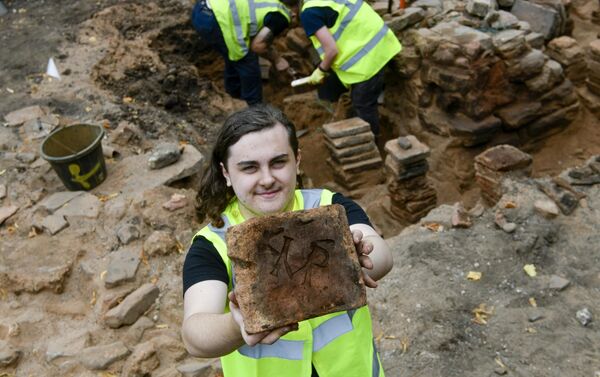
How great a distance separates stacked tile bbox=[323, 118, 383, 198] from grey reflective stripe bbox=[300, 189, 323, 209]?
3.50 metres

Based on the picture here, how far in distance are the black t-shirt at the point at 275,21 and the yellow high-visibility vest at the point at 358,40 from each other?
1.31 ft

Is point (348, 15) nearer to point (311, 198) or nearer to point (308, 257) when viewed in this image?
point (311, 198)

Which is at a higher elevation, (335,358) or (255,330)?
(255,330)

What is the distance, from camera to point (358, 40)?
5.34m

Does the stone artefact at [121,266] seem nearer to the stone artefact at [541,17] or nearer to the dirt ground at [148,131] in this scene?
the dirt ground at [148,131]

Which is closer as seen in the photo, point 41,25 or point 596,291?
point 596,291

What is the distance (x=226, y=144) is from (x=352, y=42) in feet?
12.6

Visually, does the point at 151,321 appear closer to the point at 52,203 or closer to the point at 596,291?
the point at 52,203

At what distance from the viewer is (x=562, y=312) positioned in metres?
3.43

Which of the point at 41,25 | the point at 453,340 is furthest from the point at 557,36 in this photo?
the point at 41,25

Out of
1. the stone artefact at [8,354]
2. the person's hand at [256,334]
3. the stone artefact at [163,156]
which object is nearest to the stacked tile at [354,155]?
the stone artefact at [163,156]

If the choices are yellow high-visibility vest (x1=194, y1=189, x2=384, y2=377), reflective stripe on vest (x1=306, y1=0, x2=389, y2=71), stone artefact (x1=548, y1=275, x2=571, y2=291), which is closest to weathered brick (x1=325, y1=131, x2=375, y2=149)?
reflective stripe on vest (x1=306, y1=0, x2=389, y2=71)

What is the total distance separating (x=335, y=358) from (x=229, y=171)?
767mm

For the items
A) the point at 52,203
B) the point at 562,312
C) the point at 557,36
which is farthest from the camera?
the point at 557,36
